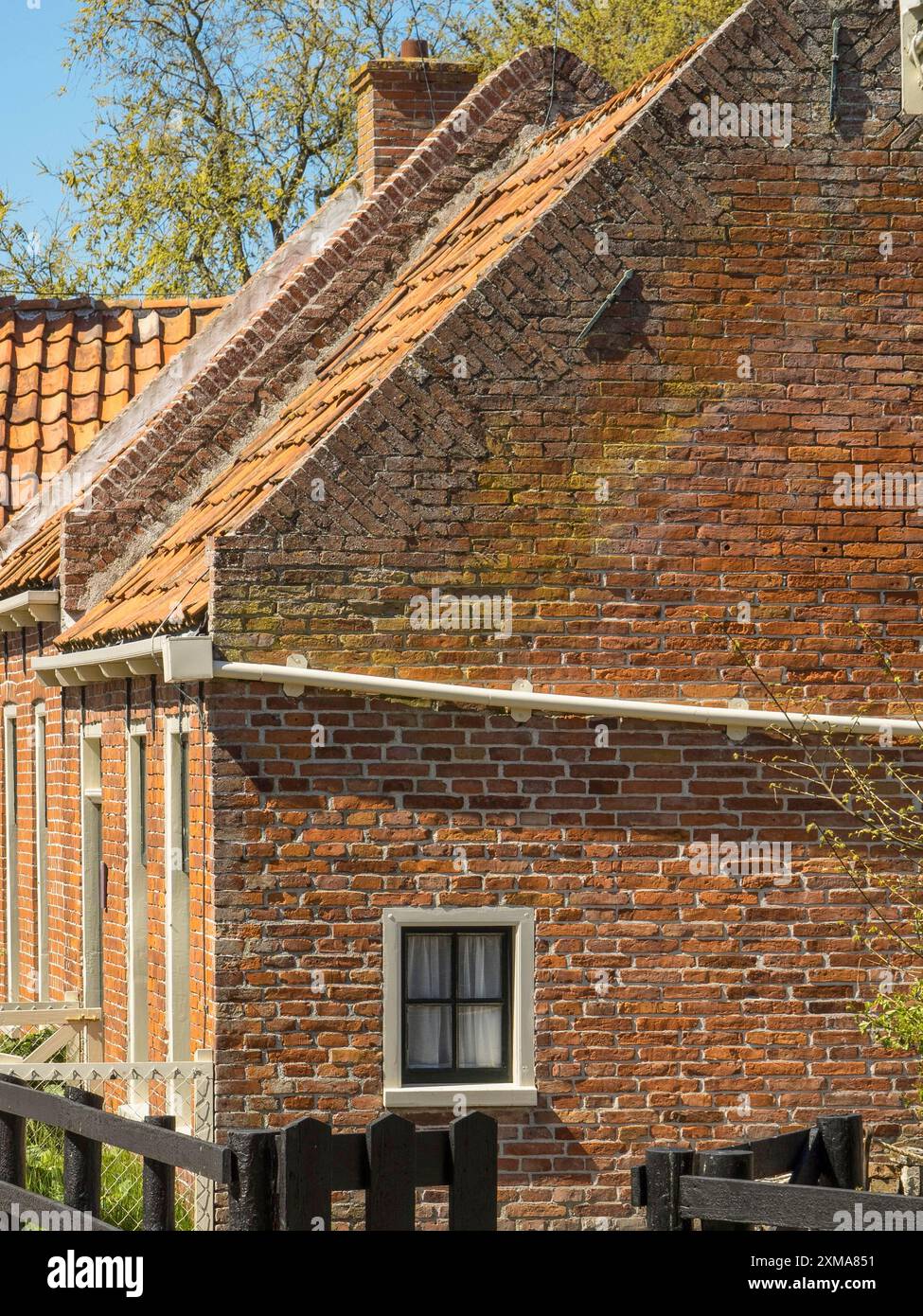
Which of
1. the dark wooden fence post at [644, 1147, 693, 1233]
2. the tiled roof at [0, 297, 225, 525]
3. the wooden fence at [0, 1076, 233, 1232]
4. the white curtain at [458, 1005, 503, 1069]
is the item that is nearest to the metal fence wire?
the white curtain at [458, 1005, 503, 1069]

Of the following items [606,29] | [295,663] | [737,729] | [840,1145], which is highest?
[606,29]

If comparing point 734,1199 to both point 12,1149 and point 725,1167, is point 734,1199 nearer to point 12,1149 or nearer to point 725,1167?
point 725,1167

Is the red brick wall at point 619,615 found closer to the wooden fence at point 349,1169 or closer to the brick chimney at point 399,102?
the wooden fence at point 349,1169

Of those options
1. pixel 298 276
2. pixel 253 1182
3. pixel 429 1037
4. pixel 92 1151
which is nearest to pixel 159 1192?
pixel 92 1151

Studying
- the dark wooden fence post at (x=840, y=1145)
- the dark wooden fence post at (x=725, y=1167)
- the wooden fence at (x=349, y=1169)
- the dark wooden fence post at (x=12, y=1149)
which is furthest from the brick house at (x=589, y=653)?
the dark wooden fence post at (x=725, y=1167)

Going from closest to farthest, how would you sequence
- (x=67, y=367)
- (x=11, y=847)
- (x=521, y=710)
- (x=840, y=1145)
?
1. (x=840, y=1145)
2. (x=521, y=710)
3. (x=11, y=847)
4. (x=67, y=367)

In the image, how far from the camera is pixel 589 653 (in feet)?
34.2

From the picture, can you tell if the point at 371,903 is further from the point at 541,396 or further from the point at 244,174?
the point at 244,174

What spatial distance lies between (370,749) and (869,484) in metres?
2.99

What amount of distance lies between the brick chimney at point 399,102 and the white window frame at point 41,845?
4897 mm

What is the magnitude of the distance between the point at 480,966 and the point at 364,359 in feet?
12.6

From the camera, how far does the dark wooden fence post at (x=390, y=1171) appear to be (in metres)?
6.46

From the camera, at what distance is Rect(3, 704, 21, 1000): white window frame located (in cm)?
1716

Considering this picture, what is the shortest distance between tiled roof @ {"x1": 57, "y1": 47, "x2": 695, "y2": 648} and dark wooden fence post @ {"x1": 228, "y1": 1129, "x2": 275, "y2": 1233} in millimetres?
4148
